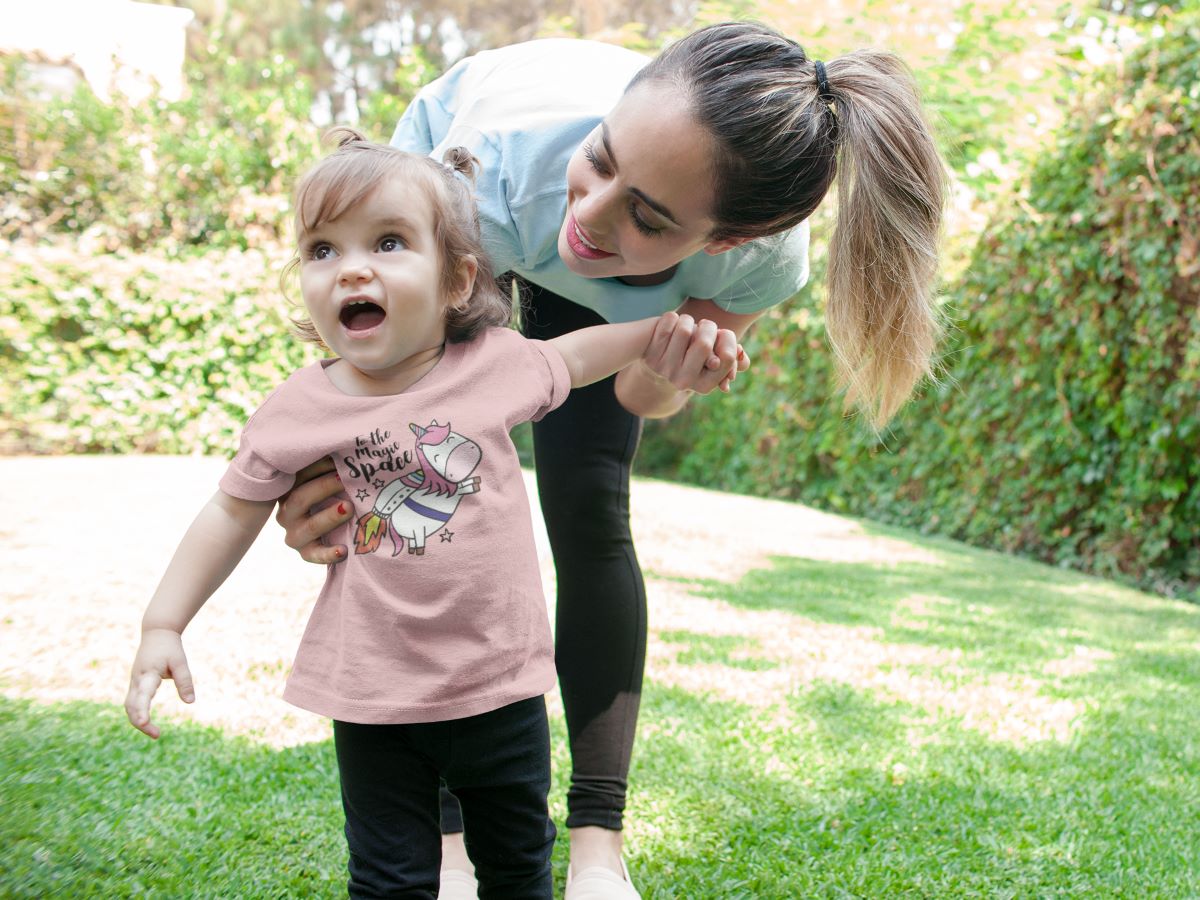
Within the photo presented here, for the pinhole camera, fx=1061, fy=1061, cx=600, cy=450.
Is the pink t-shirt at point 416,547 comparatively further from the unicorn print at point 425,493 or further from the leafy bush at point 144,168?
the leafy bush at point 144,168

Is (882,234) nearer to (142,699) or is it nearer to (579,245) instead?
(579,245)

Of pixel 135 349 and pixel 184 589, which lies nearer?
pixel 184 589

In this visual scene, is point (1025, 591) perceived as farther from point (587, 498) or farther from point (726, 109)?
point (726, 109)

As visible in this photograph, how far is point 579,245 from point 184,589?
2.54ft

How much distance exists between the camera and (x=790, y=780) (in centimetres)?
236

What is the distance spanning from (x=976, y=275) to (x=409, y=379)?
6.10 metres

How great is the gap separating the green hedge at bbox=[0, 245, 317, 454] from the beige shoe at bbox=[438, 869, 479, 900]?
21.7 ft

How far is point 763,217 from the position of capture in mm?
1708

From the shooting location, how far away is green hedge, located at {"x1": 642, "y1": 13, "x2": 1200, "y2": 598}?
211 inches

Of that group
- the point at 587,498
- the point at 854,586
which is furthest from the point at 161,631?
the point at 854,586

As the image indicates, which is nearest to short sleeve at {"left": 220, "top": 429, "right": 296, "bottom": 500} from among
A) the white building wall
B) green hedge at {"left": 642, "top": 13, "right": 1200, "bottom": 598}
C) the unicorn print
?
the unicorn print

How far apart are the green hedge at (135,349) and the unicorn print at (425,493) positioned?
689 centimetres

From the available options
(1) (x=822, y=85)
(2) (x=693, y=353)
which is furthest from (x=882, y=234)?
(2) (x=693, y=353)

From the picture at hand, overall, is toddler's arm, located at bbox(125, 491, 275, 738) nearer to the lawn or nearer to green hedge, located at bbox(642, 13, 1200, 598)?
the lawn
